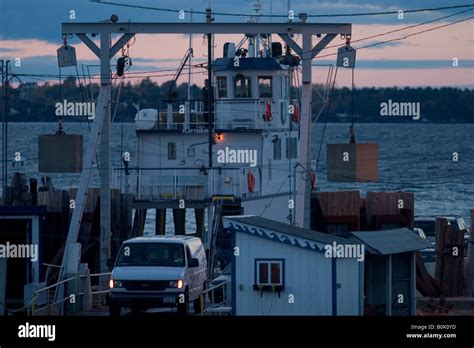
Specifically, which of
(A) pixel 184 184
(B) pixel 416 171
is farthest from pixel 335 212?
(B) pixel 416 171

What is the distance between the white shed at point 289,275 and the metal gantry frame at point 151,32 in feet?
19.7

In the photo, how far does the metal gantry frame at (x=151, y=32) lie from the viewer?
1249 inches

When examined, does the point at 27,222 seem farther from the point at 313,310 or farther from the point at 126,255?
the point at 313,310

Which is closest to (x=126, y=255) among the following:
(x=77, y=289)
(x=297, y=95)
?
(x=77, y=289)

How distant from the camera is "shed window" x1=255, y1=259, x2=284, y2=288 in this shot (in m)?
25.2

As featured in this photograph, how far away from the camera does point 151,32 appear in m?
32.8

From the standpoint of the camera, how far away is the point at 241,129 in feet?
148

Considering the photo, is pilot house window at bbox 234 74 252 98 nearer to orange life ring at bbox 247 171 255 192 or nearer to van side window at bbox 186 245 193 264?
orange life ring at bbox 247 171 255 192

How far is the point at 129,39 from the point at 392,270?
9748mm

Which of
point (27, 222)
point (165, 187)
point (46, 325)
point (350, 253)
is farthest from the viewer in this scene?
point (165, 187)

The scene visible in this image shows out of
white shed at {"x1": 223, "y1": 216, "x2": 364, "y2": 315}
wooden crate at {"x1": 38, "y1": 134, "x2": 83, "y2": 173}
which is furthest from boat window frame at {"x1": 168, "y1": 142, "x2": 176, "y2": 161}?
white shed at {"x1": 223, "y1": 216, "x2": 364, "y2": 315}

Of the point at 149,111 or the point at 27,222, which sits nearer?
the point at 27,222

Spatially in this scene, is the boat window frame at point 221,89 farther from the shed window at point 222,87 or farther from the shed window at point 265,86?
the shed window at point 265,86

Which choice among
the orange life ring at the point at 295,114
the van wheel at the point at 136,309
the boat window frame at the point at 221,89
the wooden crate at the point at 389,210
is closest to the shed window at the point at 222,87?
the boat window frame at the point at 221,89
